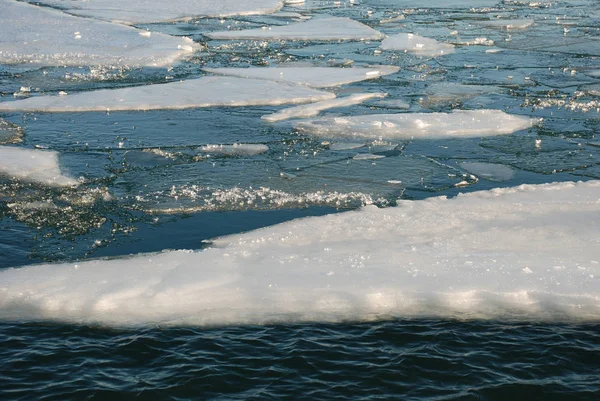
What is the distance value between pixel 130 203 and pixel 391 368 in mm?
3745

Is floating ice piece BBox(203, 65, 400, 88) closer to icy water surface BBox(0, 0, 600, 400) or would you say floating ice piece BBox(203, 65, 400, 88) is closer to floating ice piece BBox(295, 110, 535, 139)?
icy water surface BBox(0, 0, 600, 400)

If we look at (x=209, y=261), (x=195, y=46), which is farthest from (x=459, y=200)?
(x=195, y=46)

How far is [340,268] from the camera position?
19.6 ft

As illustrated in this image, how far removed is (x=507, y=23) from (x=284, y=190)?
1327 centimetres

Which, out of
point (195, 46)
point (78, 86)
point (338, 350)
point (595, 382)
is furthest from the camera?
point (195, 46)

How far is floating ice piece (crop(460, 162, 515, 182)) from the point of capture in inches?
333

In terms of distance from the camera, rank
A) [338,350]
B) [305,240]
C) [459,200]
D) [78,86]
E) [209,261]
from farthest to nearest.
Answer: [78,86]
[459,200]
[305,240]
[209,261]
[338,350]

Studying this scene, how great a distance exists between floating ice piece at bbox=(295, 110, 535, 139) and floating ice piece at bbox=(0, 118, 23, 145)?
3.62 metres

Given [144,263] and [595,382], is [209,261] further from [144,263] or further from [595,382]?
[595,382]

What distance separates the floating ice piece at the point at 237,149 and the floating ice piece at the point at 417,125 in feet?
3.14

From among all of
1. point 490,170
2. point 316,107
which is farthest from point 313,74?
point 490,170

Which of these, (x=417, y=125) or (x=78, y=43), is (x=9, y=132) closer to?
(x=417, y=125)

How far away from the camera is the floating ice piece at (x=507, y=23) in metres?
18.8

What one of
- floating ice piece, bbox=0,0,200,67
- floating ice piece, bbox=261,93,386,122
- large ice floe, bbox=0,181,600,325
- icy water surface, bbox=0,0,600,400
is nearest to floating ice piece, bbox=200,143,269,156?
icy water surface, bbox=0,0,600,400
